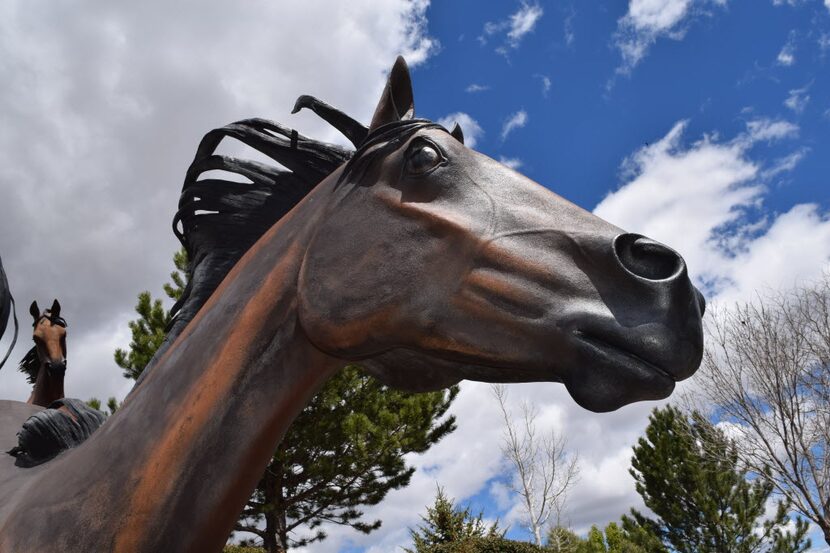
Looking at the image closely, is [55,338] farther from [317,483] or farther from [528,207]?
[317,483]

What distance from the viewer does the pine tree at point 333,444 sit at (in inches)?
552

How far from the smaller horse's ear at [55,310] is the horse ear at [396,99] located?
391 centimetres

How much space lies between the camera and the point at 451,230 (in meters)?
1.67

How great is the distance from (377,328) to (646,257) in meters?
0.71

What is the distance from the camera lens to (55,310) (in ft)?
16.1

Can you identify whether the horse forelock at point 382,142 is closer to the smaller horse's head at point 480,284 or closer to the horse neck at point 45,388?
the smaller horse's head at point 480,284

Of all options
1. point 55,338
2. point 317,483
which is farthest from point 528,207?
point 317,483

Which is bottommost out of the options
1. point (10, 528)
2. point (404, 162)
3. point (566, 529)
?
point (10, 528)

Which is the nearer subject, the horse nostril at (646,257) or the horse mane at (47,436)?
the horse nostril at (646,257)

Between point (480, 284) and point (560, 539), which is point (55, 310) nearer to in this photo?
point (480, 284)

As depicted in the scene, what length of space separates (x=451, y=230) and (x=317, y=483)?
14112mm

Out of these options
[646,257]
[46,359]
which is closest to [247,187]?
[646,257]

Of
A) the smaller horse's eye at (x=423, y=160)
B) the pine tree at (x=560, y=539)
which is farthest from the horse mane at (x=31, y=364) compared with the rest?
the pine tree at (x=560, y=539)

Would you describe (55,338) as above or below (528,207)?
above
